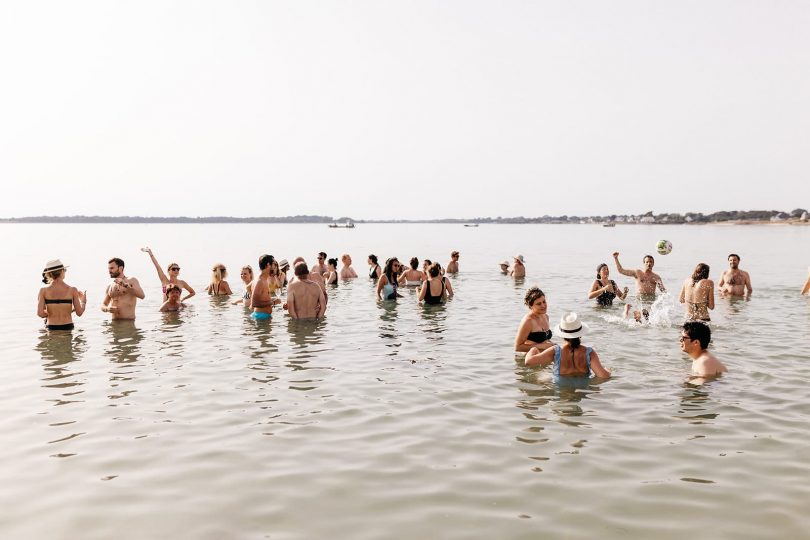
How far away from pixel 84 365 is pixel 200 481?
6.25m

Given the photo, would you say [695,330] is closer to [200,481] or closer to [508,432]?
[508,432]

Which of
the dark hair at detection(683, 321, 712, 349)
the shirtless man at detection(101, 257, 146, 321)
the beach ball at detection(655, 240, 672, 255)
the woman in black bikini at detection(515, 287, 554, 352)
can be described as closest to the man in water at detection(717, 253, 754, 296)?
the beach ball at detection(655, 240, 672, 255)

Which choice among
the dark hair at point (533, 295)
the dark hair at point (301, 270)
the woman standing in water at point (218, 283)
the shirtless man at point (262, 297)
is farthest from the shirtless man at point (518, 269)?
the dark hair at point (533, 295)

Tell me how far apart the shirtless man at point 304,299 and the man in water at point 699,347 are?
9022 mm

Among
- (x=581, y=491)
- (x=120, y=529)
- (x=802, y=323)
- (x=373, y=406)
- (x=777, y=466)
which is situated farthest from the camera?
(x=802, y=323)

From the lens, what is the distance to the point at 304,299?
50.9 feet

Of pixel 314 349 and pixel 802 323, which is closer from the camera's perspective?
pixel 314 349

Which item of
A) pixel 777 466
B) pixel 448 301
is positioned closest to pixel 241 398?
pixel 777 466

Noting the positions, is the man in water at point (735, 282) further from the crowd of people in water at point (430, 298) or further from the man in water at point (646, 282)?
the man in water at point (646, 282)

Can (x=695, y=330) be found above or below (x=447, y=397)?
above

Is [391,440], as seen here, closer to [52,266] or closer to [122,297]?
[52,266]

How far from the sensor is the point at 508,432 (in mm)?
7367

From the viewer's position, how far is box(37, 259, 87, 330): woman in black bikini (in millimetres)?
12953

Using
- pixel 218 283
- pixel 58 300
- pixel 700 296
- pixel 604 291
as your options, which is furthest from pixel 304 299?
pixel 700 296
